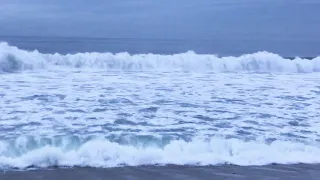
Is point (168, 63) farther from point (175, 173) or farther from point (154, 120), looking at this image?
point (175, 173)

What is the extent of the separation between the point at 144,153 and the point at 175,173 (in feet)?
2.51

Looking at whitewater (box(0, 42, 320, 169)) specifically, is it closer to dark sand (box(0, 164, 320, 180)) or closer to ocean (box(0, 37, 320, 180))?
ocean (box(0, 37, 320, 180))

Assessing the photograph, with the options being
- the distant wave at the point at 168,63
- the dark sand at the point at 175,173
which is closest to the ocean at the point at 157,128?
the dark sand at the point at 175,173

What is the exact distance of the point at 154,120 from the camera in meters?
8.55

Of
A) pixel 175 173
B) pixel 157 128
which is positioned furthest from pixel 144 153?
pixel 157 128

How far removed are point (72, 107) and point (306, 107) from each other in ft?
17.1

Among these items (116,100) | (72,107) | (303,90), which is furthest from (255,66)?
(72,107)

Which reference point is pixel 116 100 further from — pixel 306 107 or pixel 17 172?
pixel 17 172

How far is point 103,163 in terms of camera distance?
19.7 feet

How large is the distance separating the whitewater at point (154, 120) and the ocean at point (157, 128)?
2cm

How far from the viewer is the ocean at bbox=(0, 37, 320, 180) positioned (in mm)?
5918

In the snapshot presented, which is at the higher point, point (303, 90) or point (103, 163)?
point (303, 90)

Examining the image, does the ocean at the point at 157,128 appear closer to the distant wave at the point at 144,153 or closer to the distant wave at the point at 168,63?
the distant wave at the point at 144,153

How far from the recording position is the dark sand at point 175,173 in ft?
18.1
